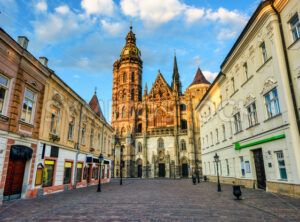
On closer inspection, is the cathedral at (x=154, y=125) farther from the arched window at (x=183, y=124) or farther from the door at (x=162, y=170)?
the arched window at (x=183, y=124)

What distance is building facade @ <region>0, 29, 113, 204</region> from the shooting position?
1070 centimetres

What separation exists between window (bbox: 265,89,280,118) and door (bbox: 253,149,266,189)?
353cm

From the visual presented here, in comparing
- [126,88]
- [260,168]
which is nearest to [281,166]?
[260,168]

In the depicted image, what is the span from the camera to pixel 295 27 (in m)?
11.9

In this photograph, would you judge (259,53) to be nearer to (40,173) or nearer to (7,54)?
(7,54)

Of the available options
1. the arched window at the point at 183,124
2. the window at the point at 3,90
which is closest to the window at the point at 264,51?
the window at the point at 3,90

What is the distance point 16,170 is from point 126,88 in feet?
174

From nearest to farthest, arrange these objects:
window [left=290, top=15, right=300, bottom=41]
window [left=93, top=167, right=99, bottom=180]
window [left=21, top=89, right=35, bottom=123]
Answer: window [left=290, top=15, right=300, bottom=41]
window [left=21, top=89, right=35, bottom=123]
window [left=93, top=167, right=99, bottom=180]

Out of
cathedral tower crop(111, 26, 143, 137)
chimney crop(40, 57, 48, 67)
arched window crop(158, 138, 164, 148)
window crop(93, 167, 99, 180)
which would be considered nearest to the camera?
chimney crop(40, 57, 48, 67)

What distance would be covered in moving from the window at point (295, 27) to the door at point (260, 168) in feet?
27.5

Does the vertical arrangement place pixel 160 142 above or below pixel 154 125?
below

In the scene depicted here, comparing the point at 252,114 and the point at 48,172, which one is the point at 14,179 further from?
the point at 252,114

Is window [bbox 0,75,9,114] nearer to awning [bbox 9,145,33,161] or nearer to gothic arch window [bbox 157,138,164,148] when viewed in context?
awning [bbox 9,145,33,161]

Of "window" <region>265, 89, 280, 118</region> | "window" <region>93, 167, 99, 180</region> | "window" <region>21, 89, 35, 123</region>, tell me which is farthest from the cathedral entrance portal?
"window" <region>21, 89, 35, 123</region>
